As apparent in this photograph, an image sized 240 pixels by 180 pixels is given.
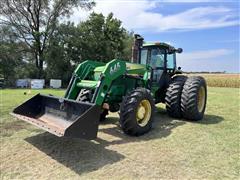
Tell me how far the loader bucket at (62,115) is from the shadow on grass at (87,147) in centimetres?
34

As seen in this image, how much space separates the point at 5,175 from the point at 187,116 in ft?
15.4

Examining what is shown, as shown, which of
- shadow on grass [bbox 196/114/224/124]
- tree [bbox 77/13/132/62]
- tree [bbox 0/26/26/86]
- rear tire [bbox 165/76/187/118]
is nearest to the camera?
rear tire [bbox 165/76/187/118]

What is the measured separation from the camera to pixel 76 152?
193 inches

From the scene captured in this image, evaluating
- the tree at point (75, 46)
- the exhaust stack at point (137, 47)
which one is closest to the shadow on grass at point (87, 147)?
the exhaust stack at point (137, 47)

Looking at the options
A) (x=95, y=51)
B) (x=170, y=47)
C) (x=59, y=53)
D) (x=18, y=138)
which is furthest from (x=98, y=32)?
(x=18, y=138)

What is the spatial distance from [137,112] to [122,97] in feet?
3.20

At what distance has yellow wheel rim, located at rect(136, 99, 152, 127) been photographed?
19.3 feet

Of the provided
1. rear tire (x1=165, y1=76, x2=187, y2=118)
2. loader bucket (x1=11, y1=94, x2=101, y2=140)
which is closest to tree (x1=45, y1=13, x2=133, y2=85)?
rear tire (x1=165, y1=76, x2=187, y2=118)

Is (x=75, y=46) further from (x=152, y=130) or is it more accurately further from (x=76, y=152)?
(x=76, y=152)

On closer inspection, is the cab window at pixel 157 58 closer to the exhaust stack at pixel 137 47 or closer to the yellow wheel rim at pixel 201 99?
the exhaust stack at pixel 137 47

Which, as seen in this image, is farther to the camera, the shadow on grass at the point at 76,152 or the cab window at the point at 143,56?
the cab window at the point at 143,56

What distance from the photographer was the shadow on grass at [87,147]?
14.6 feet

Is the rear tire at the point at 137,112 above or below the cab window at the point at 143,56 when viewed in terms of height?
below

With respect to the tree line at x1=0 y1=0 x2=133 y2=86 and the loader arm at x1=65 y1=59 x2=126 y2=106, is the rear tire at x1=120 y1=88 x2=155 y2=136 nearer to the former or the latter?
the loader arm at x1=65 y1=59 x2=126 y2=106
